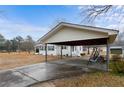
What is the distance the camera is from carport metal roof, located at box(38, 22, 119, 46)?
30.0ft

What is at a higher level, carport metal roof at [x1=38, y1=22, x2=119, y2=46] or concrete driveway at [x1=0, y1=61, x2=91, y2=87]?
carport metal roof at [x1=38, y1=22, x2=119, y2=46]

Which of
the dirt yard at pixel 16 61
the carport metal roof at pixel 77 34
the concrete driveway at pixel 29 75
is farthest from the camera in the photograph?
the dirt yard at pixel 16 61

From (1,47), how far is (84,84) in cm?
2458

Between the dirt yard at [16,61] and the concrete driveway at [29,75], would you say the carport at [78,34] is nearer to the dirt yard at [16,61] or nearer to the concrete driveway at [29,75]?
the concrete driveway at [29,75]

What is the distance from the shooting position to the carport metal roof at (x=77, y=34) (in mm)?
9156

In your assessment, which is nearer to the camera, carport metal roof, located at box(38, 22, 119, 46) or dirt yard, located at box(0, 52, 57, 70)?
carport metal roof, located at box(38, 22, 119, 46)

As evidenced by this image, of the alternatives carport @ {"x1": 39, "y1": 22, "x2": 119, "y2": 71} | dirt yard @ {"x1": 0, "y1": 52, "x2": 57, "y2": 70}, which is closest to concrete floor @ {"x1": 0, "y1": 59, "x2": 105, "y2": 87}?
carport @ {"x1": 39, "y1": 22, "x2": 119, "y2": 71}

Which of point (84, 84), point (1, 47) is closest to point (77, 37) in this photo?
point (84, 84)

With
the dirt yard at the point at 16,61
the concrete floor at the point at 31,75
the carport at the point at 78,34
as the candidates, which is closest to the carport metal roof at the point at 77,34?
the carport at the point at 78,34

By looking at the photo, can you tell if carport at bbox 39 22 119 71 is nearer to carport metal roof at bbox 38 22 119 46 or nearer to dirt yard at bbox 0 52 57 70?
carport metal roof at bbox 38 22 119 46

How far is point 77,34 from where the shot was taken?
10961 mm

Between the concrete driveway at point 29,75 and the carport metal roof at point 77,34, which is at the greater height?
the carport metal roof at point 77,34
